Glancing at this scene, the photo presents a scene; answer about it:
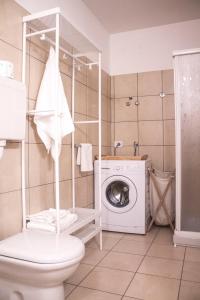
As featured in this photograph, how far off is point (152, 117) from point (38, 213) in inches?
81.2

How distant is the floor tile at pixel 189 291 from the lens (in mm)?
1626

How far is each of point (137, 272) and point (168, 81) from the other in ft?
7.73

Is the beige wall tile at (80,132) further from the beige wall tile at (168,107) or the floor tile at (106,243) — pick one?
the beige wall tile at (168,107)

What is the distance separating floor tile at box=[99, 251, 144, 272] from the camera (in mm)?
2057

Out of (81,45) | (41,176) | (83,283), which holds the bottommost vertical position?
(83,283)

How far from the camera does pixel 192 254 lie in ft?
7.57

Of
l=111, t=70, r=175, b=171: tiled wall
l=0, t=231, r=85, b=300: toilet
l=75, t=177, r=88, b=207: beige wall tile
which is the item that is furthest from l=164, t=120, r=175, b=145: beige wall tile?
l=0, t=231, r=85, b=300: toilet

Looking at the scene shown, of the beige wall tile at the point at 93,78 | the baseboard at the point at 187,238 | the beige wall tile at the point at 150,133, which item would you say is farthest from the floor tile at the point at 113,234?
the beige wall tile at the point at 93,78

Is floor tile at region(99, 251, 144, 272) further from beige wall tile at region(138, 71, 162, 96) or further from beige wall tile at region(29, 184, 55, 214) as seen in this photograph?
beige wall tile at region(138, 71, 162, 96)

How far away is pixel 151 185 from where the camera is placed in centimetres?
311

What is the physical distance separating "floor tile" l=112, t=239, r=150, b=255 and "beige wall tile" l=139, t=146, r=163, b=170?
1091 millimetres

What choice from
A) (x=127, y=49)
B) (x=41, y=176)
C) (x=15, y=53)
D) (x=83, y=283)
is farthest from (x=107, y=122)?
(x=83, y=283)

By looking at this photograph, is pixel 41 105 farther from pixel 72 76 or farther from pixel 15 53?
pixel 72 76

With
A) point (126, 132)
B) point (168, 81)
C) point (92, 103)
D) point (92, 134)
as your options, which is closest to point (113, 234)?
point (92, 134)
